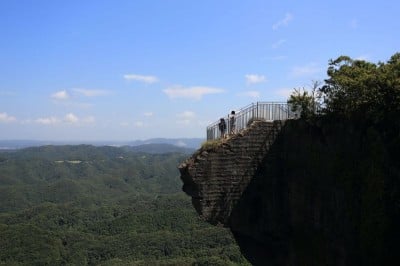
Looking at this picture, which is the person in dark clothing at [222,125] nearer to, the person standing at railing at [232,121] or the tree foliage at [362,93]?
the person standing at railing at [232,121]

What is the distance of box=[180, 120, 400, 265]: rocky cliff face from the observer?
10.3 meters

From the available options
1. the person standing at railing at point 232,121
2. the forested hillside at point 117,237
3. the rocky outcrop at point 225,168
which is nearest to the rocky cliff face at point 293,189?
the rocky outcrop at point 225,168

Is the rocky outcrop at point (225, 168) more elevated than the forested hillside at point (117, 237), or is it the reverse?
the rocky outcrop at point (225, 168)

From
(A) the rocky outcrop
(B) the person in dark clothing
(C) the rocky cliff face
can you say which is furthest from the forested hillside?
(A) the rocky outcrop

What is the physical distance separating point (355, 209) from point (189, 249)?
285 feet

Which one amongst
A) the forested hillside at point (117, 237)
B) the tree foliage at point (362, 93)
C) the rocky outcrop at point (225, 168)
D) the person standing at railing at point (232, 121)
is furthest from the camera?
the forested hillside at point (117, 237)

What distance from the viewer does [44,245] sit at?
99688mm

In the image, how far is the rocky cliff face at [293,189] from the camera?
10.3 meters

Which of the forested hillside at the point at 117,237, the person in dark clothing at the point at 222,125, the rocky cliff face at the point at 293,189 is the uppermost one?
the person in dark clothing at the point at 222,125

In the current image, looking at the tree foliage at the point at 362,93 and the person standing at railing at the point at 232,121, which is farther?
the person standing at railing at the point at 232,121

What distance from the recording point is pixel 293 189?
12680 mm

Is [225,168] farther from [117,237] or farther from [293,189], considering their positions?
[117,237]

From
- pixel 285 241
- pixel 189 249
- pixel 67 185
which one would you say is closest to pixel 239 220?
pixel 285 241

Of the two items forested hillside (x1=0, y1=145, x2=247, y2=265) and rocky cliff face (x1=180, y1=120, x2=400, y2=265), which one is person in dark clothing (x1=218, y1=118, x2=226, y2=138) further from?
forested hillside (x1=0, y1=145, x2=247, y2=265)
